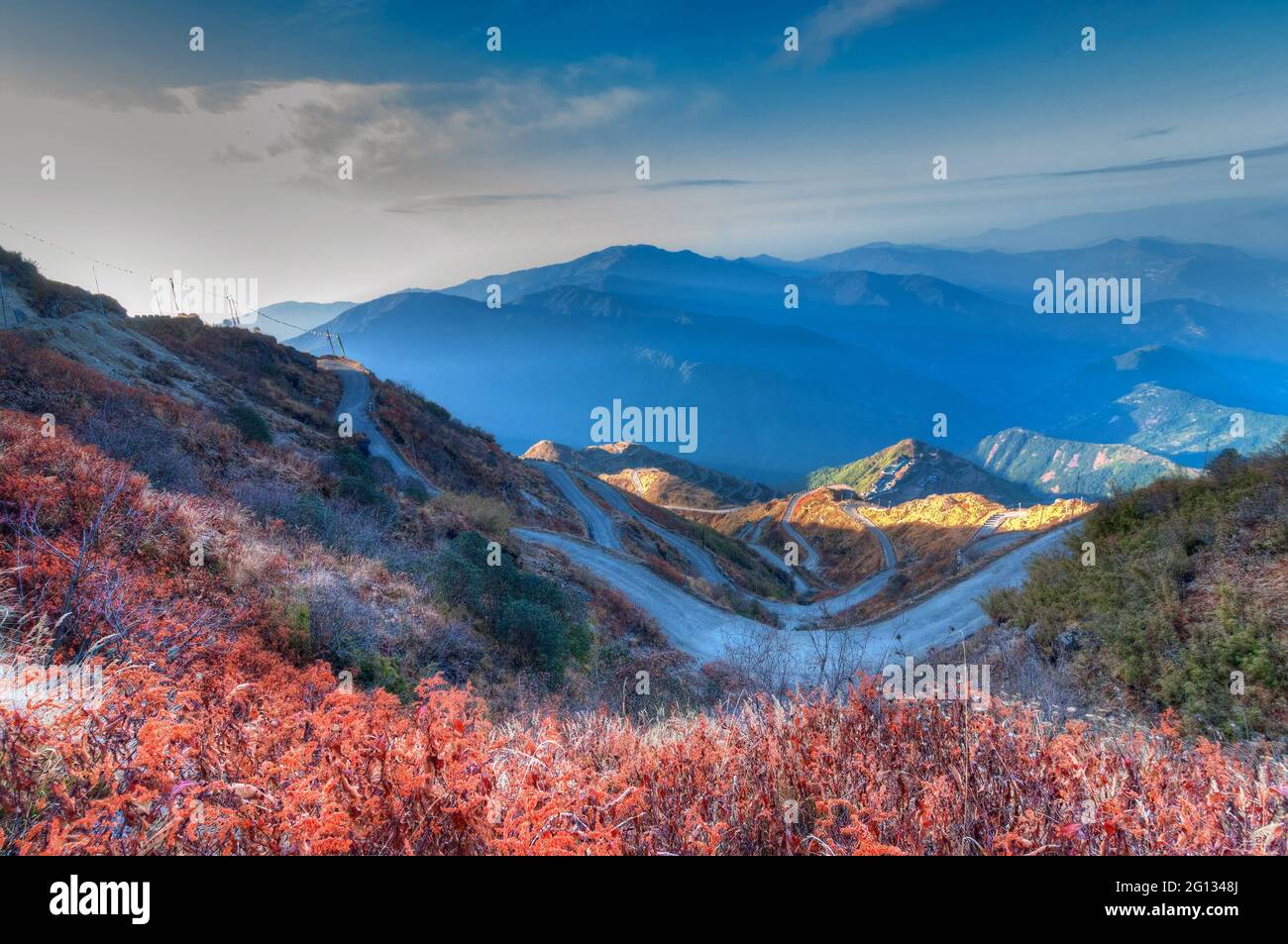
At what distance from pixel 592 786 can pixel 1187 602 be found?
512 inches

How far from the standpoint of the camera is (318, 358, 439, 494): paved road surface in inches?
1389

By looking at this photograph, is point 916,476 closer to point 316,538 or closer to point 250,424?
point 250,424

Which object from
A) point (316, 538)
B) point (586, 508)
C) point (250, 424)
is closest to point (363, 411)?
point (250, 424)

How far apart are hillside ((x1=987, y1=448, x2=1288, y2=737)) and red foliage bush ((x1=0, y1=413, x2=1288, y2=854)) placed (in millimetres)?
6397

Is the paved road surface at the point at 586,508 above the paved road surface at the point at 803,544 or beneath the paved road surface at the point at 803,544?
above

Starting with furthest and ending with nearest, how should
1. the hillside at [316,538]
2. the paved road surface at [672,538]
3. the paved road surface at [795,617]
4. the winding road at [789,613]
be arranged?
the paved road surface at [672,538] < the paved road surface at [795,617] < the winding road at [789,613] < the hillside at [316,538]

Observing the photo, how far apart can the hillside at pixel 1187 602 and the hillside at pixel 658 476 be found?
282 feet

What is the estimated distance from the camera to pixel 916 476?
143125 mm

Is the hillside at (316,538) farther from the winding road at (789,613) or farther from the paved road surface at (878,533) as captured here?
the paved road surface at (878,533)

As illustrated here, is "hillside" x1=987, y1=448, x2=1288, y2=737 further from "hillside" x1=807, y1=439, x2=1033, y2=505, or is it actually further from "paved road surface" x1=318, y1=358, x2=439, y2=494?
"hillside" x1=807, y1=439, x2=1033, y2=505

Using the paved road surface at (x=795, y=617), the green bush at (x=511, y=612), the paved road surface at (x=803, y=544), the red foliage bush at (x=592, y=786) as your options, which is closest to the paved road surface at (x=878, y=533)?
the paved road surface at (x=803, y=544)

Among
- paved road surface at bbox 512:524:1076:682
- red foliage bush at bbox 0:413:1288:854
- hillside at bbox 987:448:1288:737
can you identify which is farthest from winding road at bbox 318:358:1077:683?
red foliage bush at bbox 0:413:1288:854

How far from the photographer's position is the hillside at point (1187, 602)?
8.69 meters
